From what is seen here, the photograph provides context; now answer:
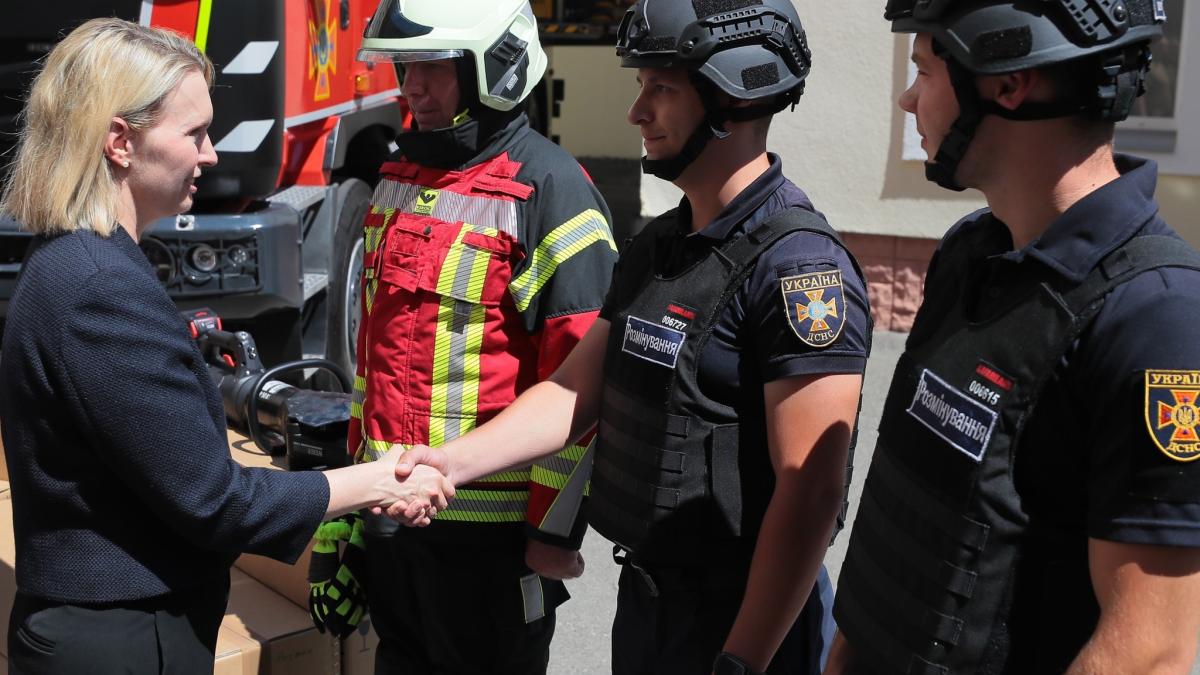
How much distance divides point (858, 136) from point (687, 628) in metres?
6.22

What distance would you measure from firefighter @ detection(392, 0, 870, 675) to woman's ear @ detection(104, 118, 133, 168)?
2.99ft

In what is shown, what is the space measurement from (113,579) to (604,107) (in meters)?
15.6

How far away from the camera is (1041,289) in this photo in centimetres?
161

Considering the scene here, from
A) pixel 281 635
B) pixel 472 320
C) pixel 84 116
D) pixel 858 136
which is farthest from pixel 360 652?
pixel 858 136

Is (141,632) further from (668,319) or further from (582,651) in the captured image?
(582,651)

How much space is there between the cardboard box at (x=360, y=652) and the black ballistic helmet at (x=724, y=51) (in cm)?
168

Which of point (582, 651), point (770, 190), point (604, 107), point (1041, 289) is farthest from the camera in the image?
point (604, 107)

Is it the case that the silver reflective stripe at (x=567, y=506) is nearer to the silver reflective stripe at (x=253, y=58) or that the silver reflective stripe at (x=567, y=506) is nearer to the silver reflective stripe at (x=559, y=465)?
the silver reflective stripe at (x=559, y=465)

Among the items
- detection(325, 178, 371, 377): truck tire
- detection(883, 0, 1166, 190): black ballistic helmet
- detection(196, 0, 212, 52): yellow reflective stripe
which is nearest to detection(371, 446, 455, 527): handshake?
detection(883, 0, 1166, 190): black ballistic helmet

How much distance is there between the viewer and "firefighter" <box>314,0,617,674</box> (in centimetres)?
292

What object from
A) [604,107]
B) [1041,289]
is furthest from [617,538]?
[604,107]

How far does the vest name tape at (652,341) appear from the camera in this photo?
2250mm

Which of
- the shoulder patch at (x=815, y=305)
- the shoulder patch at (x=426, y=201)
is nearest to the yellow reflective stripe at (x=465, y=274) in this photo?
the shoulder patch at (x=426, y=201)

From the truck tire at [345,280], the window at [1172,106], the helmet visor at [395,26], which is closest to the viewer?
the helmet visor at [395,26]
